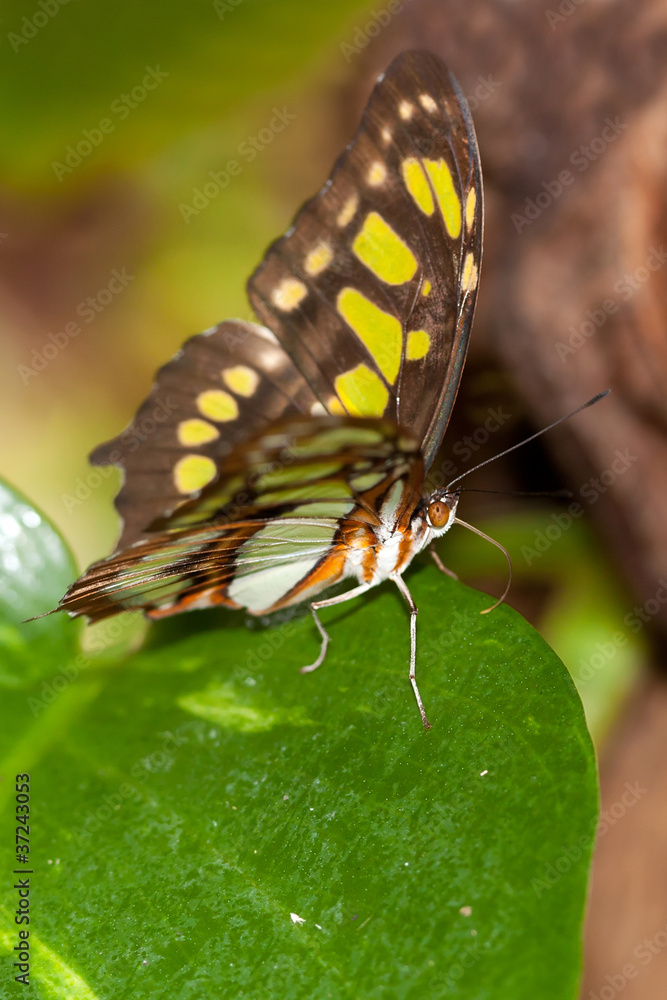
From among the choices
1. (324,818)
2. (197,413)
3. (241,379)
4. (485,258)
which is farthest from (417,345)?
(485,258)

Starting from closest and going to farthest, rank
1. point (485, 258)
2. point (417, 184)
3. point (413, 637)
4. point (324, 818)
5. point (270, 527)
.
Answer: point (324, 818) < point (413, 637) < point (270, 527) < point (417, 184) < point (485, 258)

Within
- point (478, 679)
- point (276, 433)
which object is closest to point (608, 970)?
point (478, 679)

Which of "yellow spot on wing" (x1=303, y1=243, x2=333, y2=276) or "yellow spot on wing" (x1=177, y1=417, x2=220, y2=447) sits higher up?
"yellow spot on wing" (x1=303, y1=243, x2=333, y2=276)

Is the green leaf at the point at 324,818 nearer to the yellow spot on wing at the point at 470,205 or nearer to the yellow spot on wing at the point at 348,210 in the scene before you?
the yellow spot on wing at the point at 470,205

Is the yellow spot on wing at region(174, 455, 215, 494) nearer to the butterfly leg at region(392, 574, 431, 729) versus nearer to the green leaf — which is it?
the green leaf

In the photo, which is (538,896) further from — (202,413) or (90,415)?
(90,415)

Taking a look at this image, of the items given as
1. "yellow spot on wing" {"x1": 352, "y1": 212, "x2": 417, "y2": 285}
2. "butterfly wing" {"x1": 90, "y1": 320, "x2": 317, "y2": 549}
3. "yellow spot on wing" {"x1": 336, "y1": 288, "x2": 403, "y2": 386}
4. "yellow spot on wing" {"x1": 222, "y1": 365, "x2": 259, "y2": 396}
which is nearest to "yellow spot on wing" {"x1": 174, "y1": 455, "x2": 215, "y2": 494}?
"butterfly wing" {"x1": 90, "y1": 320, "x2": 317, "y2": 549}

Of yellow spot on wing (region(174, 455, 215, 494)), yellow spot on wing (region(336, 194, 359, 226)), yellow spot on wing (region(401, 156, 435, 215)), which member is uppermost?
yellow spot on wing (region(336, 194, 359, 226))

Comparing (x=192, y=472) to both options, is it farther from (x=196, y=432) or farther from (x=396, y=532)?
(x=396, y=532)
